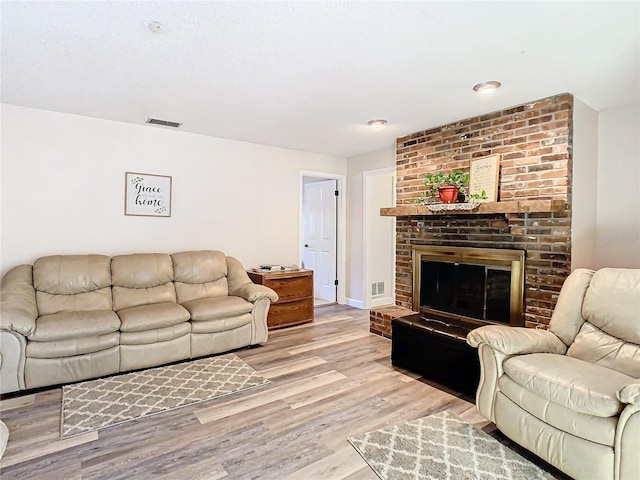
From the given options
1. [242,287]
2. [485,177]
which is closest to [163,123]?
[242,287]

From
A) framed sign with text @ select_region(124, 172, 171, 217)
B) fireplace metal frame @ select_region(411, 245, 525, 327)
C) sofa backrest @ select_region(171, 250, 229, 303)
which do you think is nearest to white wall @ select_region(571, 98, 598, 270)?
fireplace metal frame @ select_region(411, 245, 525, 327)

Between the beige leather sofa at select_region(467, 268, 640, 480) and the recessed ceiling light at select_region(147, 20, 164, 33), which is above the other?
the recessed ceiling light at select_region(147, 20, 164, 33)

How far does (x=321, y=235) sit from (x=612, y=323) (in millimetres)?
4326

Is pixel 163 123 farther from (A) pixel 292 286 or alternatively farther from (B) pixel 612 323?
(B) pixel 612 323

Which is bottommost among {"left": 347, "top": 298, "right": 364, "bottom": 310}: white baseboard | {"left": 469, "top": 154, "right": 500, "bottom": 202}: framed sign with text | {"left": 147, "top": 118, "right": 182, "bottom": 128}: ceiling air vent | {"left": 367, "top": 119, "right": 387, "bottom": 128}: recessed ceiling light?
{"left": 347, "top": 298, "right": 364, "bottom": 310}: white baseboard

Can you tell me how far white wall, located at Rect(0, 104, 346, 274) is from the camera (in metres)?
3.40

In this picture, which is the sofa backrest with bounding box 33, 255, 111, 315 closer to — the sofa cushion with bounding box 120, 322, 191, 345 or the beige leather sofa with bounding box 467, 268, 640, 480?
the sofa cushion with bounding box 120, 322, 191, 345

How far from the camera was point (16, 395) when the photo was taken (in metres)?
2.68

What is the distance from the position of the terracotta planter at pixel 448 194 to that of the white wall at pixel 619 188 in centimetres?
129

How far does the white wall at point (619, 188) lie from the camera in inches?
126

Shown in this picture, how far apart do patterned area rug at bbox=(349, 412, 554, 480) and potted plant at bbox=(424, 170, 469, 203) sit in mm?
2029

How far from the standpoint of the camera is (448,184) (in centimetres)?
371

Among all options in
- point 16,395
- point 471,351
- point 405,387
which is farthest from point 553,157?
point 16,395

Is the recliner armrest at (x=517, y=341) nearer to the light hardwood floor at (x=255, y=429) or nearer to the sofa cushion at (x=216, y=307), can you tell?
the light hardwood floor at (x=255, y=429)
